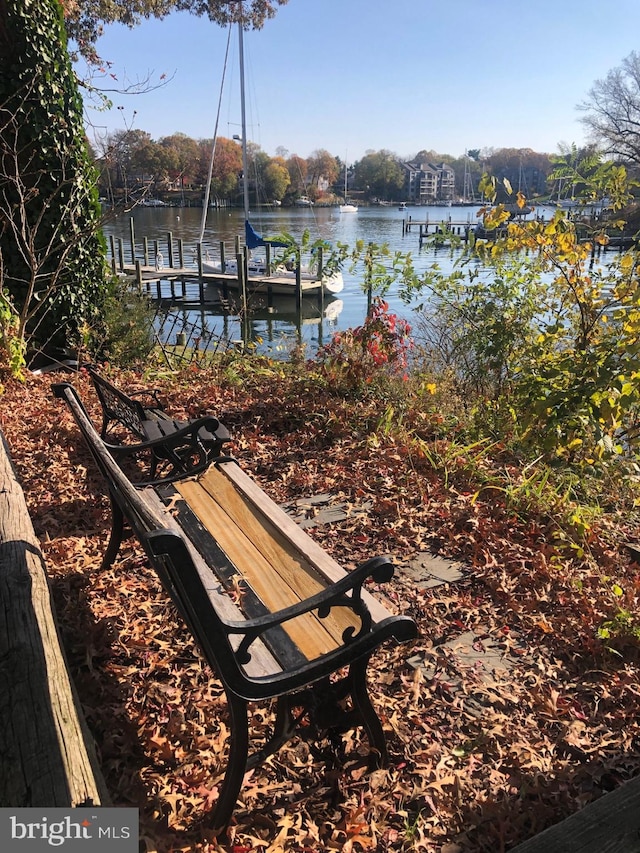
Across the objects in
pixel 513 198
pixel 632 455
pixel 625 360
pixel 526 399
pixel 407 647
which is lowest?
pixel 407 647

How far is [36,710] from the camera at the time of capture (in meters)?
1.87

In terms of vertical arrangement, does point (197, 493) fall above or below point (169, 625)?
above

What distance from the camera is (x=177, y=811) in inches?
74.7

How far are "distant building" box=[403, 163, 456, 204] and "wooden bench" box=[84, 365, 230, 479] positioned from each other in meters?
131

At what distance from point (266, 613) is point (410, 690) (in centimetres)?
75

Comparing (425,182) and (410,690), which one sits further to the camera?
(425,182)

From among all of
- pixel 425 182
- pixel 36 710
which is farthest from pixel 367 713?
pixel 425 182

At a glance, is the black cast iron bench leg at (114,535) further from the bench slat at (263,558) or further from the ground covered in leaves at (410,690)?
the bench slat at (263,558)

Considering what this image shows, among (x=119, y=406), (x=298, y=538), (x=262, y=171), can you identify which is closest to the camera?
(x=298, y=538)

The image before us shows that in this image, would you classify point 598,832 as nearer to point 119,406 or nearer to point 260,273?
point 119,406

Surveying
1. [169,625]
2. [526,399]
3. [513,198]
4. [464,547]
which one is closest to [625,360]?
[526,399]

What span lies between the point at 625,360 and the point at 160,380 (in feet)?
15.0

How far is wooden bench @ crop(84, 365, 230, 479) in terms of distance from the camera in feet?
10.9

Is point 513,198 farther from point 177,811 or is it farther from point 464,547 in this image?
point 177,811
